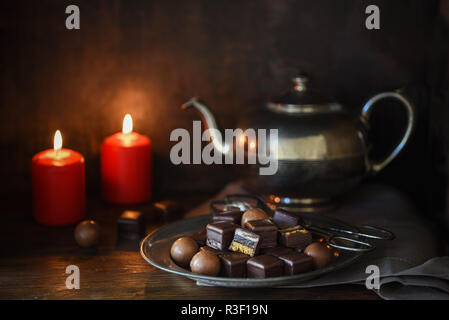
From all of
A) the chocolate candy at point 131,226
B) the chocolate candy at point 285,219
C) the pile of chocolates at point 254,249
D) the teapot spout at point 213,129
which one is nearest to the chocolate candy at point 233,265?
the pile of chocolates at point 254,249

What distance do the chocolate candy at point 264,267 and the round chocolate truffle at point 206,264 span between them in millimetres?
43

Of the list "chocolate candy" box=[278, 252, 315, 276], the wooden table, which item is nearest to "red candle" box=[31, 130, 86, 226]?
the wooden table

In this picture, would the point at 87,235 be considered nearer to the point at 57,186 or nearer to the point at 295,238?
the point at 57,186

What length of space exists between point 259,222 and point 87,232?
0.96 ft

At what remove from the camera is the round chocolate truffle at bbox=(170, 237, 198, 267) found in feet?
2.67

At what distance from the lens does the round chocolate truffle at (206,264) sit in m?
0.77

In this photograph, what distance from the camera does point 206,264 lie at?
0.77 metres

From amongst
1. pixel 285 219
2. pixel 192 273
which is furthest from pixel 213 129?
pixel 192 273

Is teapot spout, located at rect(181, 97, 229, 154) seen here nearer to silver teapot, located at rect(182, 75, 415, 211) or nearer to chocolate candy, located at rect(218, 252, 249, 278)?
silver teapot, located at rect(182, 75, 415, 211)

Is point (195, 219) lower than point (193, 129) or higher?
lower

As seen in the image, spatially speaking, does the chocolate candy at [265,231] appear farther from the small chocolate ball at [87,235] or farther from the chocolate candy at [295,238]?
the small chocolate ball at [87,235]
